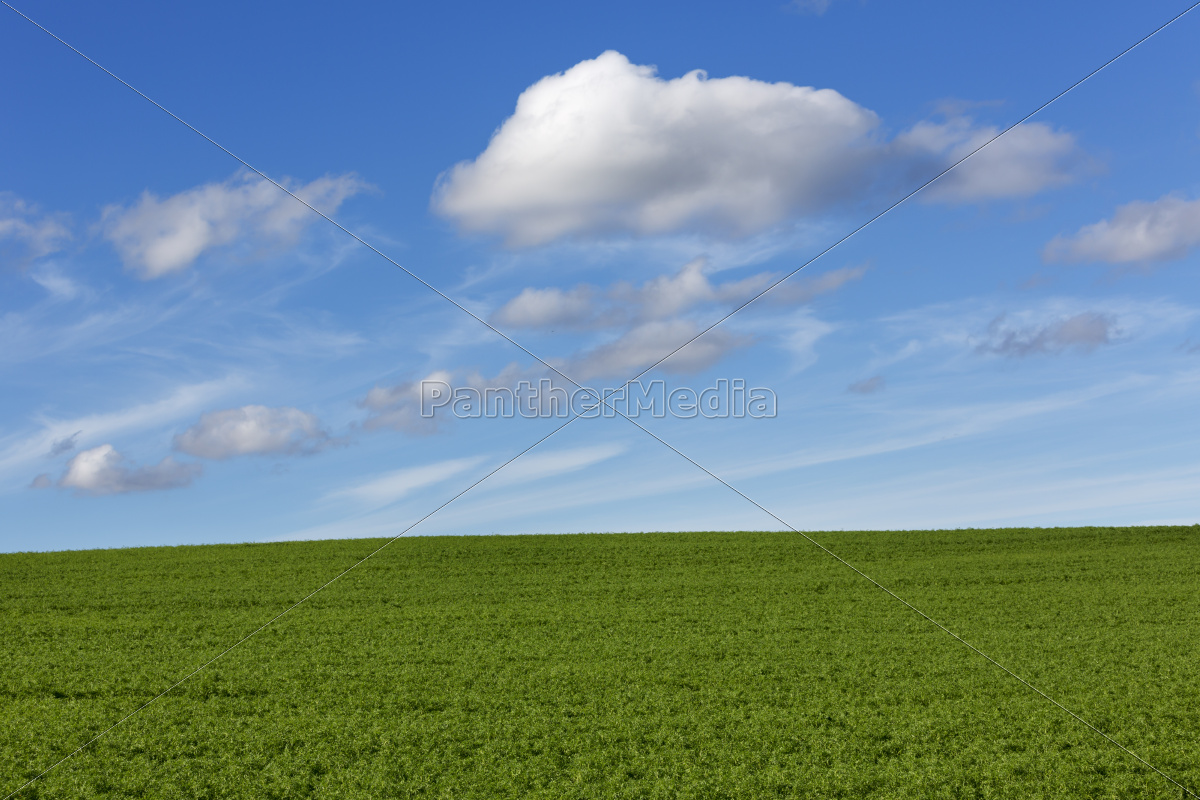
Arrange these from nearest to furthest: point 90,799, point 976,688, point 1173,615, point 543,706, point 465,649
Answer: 1. point 90,799
2. point 543,706
3. point 976,688
4. point 465,649
5. point 1173,615

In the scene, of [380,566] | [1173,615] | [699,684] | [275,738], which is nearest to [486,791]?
[275,738]

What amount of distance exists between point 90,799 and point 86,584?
1326 cm

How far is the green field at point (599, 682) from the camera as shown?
314 inches

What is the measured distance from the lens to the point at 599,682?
10.6 metres

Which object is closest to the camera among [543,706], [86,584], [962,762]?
[962,762]

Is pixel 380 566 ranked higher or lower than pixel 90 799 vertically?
higher

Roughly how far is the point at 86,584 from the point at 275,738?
13097 mm

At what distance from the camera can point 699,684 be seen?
34.6 feet

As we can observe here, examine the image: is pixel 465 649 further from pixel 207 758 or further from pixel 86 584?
pixel 86 584

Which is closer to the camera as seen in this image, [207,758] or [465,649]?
[207,758]

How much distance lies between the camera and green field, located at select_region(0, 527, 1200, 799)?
7.98 m

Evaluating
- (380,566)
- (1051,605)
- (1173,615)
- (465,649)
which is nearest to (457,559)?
(380,566)

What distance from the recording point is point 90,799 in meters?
7.57

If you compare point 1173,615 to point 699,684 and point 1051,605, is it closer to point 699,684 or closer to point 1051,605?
point 1051,605
